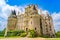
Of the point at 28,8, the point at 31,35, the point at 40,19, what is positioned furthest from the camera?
the point at 28,8

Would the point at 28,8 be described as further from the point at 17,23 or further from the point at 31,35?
the point at 31,35

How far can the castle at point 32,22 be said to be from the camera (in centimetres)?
4684

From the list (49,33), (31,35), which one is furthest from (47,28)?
(31,35)

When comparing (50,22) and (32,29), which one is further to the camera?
(50,22)

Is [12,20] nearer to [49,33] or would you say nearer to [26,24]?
[26,24]

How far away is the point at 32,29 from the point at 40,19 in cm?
516

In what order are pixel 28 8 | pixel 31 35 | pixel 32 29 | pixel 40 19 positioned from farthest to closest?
pixel 28 8 → pixel 40 19 → pixel 32 29 → pixel 31 35

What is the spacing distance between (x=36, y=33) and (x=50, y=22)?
31.2 ft

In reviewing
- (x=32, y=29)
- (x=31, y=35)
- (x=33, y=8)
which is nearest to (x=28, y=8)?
(x=33, y=8)

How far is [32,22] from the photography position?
4675cm

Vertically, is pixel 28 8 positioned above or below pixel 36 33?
above

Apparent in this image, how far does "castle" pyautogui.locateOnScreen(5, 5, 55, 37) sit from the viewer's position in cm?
4684

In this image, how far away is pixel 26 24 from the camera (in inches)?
1989

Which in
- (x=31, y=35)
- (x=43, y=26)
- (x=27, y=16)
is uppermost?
(x=27, y=16)
